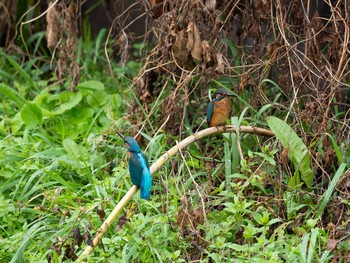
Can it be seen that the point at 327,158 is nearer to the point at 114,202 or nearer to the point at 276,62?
the point at 276,62

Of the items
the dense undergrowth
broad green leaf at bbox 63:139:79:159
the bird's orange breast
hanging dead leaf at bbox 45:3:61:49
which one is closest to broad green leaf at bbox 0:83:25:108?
the dense undergrowth

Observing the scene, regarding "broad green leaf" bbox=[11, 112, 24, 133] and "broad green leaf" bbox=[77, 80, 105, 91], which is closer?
"broad green leaf" bbox=[11, 112, 24, 133]

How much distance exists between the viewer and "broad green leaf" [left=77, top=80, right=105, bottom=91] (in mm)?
5895

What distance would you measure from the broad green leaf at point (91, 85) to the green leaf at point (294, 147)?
5.72 ft

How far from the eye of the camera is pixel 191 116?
17.3ft

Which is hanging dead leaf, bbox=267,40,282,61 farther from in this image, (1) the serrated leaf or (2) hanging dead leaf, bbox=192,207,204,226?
(1) the serrated leaf

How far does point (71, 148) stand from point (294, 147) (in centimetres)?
141

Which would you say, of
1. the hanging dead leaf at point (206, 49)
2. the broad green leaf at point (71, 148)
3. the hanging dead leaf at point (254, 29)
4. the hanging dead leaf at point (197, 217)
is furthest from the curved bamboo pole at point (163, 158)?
the broad green leaf at point (71, 148)

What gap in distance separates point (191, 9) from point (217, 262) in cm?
164

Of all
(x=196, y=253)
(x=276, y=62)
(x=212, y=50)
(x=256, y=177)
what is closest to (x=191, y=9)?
(x=212, y=50)

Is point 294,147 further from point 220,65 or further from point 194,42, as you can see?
point 194,42

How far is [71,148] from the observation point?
→ 5094mm

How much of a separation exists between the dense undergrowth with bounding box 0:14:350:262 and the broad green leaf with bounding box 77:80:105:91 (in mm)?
222

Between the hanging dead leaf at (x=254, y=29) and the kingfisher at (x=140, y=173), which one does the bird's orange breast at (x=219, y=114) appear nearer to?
the hanging dead leaf at (x=254, y=29)
